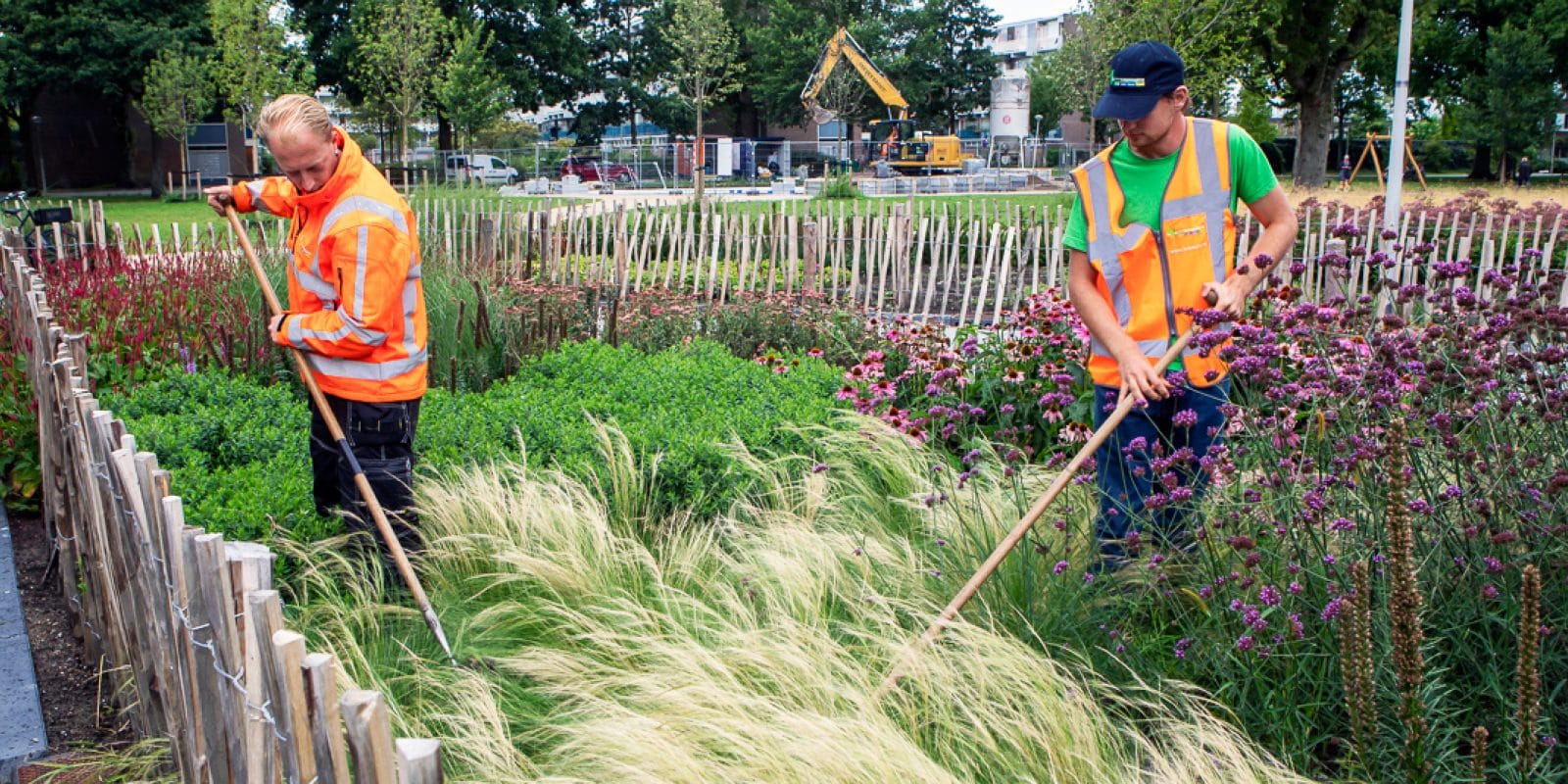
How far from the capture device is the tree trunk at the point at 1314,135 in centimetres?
3597

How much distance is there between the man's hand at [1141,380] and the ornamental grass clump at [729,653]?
2.30ft

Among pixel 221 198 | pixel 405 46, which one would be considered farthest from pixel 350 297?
pixel 405 46

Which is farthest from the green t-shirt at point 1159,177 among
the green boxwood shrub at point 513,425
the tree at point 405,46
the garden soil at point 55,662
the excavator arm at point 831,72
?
the excavator arm at point 831,72

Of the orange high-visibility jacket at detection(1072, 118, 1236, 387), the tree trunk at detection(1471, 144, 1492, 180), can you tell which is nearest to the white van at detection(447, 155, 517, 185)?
the tree trunk at detection(1471, 144, 1492, 180)

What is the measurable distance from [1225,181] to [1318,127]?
36154 millimetres

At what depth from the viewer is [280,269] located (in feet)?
27.1

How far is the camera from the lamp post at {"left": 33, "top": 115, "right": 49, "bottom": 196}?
4219cm

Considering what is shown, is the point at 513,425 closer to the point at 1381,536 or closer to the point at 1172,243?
the point at 1172,243

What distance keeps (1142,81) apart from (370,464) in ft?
8.72

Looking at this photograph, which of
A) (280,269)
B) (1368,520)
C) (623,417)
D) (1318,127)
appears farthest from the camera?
(1318,127)

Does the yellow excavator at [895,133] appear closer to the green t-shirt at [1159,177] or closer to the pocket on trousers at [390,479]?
the pocket on trousers at [390,479]

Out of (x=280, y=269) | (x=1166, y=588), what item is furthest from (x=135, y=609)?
(x=280, y=269)

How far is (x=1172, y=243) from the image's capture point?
3.67m

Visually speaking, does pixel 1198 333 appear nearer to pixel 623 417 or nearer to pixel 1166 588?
pixel 1166 588
